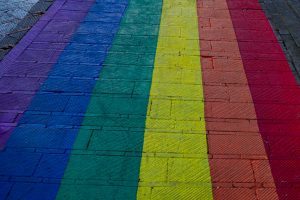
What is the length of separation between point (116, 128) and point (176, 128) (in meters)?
0.74

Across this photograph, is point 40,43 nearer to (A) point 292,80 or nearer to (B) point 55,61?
(B) point 55,61

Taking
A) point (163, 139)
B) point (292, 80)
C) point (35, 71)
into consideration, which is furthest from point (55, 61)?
point (292, 80)

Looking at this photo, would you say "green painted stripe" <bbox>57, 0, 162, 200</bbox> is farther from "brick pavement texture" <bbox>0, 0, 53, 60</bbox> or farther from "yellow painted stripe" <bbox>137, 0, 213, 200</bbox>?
"brick pavement texture" <bbox>0, 0, 53, 60</bbox>

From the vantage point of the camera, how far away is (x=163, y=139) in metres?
3.80

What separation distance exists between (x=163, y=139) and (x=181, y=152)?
0.94 feet

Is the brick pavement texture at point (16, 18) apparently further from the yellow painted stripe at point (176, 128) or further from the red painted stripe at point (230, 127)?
the red painted stripe at point (230, 127)

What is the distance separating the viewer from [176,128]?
13.0 feet

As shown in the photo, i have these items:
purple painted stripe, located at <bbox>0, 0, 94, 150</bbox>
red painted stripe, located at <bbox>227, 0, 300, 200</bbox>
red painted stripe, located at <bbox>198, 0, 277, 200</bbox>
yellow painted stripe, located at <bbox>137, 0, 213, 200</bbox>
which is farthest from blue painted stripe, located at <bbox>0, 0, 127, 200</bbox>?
red painted stripe, located at <bbox>227, 0, 300, 200</bbox>

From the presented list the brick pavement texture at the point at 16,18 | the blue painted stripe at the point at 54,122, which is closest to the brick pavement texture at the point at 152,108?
the blue painted stripe at the point at 54,122

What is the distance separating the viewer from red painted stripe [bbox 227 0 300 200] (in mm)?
3480

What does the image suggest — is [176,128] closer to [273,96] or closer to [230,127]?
[230,127]

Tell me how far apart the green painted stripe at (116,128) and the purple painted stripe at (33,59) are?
90cm

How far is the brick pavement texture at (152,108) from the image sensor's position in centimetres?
332

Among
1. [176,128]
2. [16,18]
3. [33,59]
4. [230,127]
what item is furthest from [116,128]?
[16,18]
